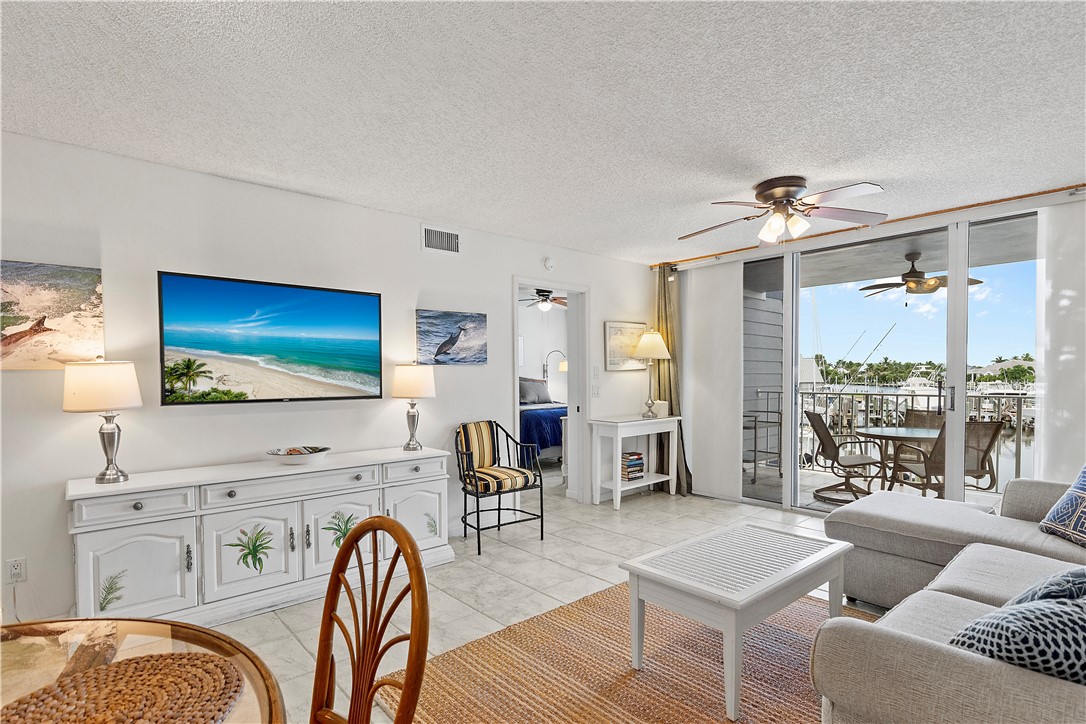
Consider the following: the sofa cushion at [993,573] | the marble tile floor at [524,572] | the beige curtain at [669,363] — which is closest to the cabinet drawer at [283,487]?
the marble tile floor at [524,572]

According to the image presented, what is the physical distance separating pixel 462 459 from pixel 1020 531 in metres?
3.32

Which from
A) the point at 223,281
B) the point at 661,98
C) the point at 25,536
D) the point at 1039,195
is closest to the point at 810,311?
the point at 1039,195

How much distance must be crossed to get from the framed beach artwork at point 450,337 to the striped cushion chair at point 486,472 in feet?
1.79

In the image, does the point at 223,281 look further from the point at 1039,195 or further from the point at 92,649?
the point at 1039,195

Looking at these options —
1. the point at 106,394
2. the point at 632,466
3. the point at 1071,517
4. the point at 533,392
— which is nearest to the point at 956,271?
the point at 1071,517

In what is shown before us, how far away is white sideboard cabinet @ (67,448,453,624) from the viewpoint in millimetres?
2635

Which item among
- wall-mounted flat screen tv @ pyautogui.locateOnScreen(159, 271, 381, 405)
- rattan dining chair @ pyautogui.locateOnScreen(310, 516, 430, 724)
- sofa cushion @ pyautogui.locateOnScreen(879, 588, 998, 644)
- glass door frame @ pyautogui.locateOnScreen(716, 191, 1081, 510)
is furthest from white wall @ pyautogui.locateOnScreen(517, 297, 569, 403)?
rattan dining chair @ pyautogui.locateOnScreen(310, 516, 430, 724)

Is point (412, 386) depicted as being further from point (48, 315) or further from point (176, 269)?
point (48, 315)

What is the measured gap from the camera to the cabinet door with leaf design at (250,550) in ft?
9.59

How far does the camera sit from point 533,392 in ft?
26.6

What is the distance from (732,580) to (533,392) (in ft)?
19.6

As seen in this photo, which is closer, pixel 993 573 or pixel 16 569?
pixel 993 573

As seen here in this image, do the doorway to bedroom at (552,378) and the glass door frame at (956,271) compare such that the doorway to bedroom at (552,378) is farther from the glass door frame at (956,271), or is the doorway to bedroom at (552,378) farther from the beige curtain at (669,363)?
the glass door frame at (956,271)

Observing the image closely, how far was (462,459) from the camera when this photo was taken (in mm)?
4234
